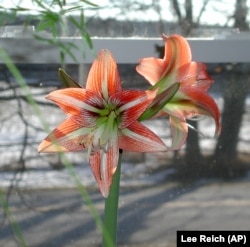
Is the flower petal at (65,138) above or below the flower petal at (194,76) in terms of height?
below

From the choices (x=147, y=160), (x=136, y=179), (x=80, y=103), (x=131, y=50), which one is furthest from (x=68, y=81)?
(x=147, y=160)

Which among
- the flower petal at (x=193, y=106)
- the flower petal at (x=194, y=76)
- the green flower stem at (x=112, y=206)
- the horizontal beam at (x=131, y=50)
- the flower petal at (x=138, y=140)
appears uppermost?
the flower petal at (x=194, y=76)

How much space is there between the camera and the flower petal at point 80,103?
12.7 inches

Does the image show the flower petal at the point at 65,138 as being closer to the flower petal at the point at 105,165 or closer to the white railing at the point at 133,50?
the flower petal at the point at 105,165

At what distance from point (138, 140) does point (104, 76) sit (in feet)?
0.13

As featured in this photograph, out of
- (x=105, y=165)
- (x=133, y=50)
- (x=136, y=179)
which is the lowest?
(x=136, y=179)

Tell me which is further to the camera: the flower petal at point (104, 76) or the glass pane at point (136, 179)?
the glass pane at point (136, 179)

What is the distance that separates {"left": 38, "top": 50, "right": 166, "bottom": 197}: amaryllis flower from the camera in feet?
1.05

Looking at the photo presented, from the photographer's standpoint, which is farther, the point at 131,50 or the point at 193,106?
the point at 131,50

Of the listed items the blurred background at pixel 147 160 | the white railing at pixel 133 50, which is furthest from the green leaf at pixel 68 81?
the white railing at pixel 133 50

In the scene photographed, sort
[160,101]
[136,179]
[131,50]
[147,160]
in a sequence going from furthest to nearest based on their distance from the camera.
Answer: [147,160] < [136,179] < [131,50] < [160,101]

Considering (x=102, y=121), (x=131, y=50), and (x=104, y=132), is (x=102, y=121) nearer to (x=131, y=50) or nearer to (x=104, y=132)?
(x=104, y=132)

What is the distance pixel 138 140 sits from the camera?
1.07ft

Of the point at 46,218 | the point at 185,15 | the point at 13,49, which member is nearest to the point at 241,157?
the point at 185,15
